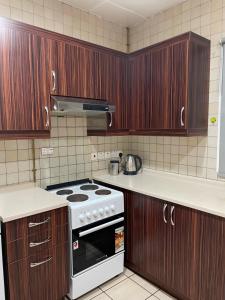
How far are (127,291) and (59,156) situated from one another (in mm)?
1359

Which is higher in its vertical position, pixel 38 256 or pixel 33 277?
pixel 38 256

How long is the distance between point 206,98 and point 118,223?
136 cm

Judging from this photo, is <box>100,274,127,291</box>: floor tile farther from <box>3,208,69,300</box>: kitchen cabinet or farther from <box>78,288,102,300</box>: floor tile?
<box>3,208,69,300</box>: kitchen cabinet

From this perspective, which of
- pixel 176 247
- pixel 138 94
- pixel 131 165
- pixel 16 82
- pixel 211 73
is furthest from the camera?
pixel 131 165

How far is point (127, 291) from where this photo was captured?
1.94 meters

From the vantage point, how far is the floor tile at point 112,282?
6.53ft

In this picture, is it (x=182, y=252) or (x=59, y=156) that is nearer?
(x=182, y=252)

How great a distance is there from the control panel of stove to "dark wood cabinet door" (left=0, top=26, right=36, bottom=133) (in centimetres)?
75

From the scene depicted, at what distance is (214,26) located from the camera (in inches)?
76.9

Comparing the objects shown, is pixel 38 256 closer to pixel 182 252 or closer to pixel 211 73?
pixel 182 252

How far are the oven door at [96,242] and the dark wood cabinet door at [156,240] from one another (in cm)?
25

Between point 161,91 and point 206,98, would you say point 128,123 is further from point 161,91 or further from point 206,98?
point 206,98

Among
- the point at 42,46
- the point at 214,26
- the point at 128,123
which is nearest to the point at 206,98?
the point at 214,26

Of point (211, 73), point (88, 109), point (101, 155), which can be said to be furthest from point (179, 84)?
point (101, 155)
